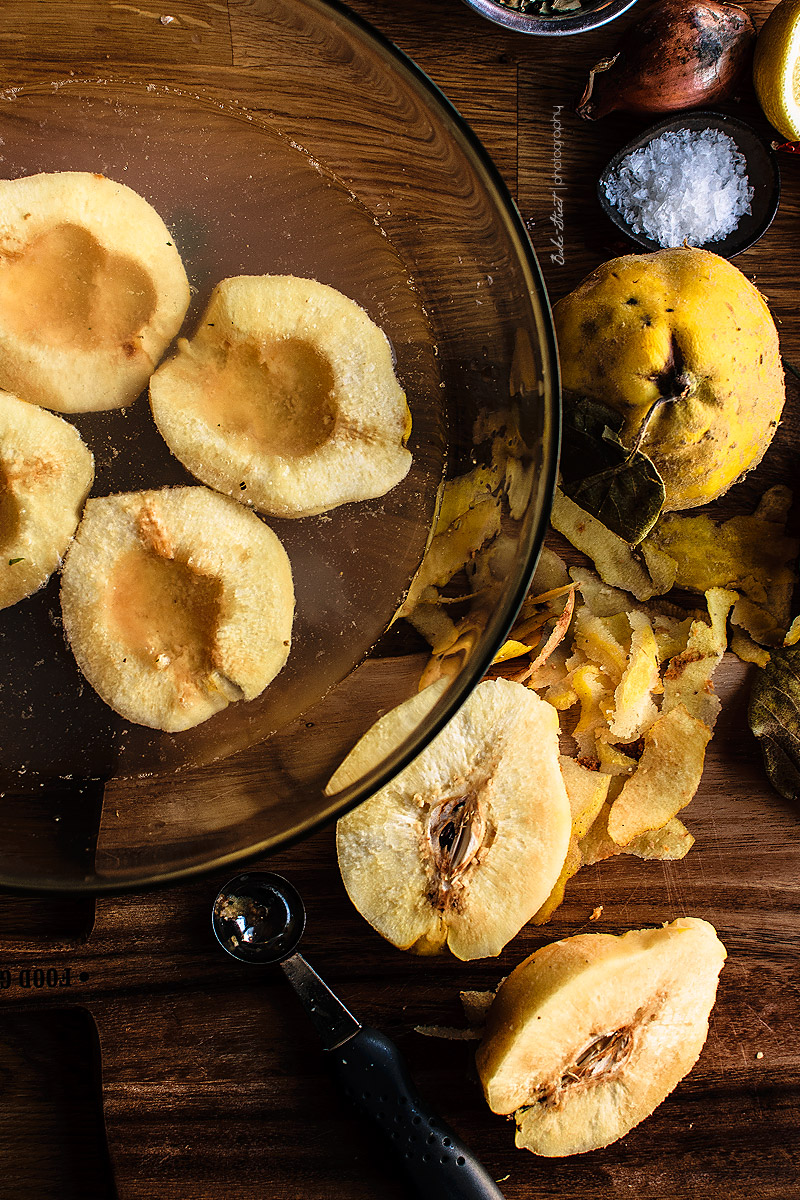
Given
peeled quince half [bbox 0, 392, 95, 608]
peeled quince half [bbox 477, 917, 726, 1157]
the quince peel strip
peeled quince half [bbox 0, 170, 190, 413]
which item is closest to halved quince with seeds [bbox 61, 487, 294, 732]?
peeled quince half [bbox 0, 392, 95, 608]

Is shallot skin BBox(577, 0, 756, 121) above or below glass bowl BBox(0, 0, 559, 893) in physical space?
above

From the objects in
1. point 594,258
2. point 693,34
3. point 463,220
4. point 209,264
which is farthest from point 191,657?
point 693,34

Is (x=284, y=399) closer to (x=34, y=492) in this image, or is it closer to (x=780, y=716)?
(x=34, y=492)

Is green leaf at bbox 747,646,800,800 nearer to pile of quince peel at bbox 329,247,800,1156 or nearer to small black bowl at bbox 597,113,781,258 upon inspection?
pile of quince peel at bbox 329,247,800,1156

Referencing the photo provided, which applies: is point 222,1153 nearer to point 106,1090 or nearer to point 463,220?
point 106,1090

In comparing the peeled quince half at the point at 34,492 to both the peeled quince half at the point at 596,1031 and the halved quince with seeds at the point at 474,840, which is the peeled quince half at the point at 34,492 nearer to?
the halved quince with seeds at the point at 474,840

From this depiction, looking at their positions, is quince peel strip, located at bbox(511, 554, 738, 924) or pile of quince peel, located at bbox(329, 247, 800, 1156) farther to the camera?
quince peel strip, located at bbox(511, 554, 738, 924)

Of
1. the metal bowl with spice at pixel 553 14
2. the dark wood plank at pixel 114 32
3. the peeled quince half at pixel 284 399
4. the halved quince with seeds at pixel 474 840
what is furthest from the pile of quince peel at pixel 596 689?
the dark wood plank at pixel 114 32
